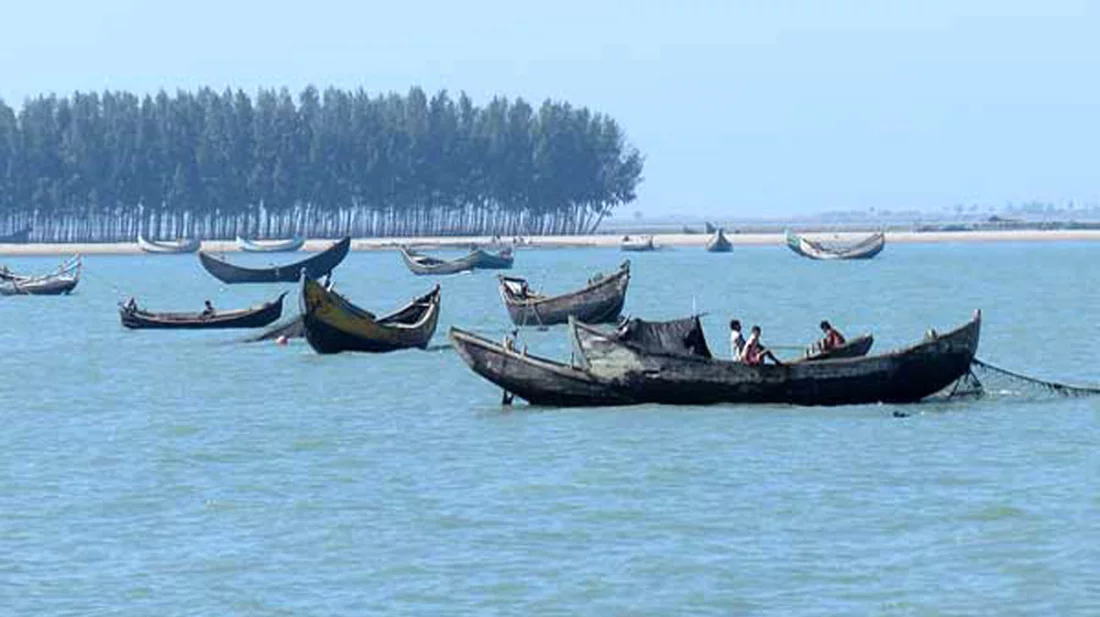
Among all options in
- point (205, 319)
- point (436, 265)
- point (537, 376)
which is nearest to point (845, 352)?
point (537, 376)

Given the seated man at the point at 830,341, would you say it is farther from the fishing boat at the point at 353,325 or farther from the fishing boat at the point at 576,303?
the fishing boat at the point at 576,303

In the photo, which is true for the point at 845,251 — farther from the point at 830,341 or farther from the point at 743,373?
the point at 743,373

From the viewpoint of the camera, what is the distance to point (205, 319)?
70438 mm

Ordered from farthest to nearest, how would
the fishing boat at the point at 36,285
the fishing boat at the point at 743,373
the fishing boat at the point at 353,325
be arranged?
the fishing boat at the point at 36,285 → the fishing boat at the point at 353,325 → the fishing boat at the point at 743,373

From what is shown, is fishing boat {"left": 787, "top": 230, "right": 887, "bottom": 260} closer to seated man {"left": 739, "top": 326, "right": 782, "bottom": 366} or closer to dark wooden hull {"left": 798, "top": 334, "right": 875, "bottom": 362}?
dark wooden hull {"left": 798, "top": 334, "right": 875, "bottom": 362}

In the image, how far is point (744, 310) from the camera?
90375mm

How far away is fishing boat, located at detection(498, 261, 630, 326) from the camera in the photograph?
223 feet

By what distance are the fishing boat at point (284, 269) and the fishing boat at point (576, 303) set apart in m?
31.8

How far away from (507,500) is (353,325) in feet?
84.9

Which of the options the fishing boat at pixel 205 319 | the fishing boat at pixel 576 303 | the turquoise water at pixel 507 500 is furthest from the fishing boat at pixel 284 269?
the turquoise water at pixel 507 500

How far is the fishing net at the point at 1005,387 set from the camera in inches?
1724

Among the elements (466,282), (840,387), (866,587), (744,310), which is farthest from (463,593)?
(466,282)

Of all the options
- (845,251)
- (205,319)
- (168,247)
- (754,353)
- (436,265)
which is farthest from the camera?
(168,247)

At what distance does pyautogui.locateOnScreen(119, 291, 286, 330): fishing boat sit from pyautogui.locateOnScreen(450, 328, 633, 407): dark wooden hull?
28.2m
